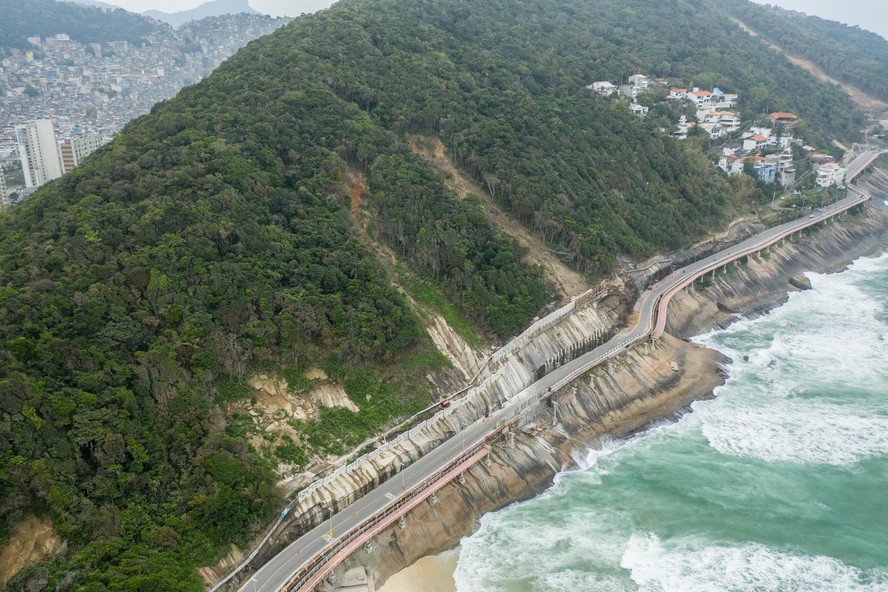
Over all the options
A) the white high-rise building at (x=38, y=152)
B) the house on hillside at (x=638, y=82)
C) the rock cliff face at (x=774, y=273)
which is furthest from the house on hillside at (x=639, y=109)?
the white high-rise building at (x=38, y=152)

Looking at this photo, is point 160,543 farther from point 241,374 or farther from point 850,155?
point 850,155

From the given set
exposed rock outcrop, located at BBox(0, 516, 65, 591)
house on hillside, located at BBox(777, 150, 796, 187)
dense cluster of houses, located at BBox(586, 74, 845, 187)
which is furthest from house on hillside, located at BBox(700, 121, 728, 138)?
exposed rock outcrop, located at BBox(0, 516, 65, 591)

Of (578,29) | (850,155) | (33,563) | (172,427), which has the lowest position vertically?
(33,563)

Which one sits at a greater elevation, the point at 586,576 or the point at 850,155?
the point at 850,155

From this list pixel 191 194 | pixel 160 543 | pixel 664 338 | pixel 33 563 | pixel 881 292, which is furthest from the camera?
pixel 881 292

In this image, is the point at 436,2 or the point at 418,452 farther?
the point at 436,2

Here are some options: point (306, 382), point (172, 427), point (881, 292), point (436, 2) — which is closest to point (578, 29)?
point (436, 2)

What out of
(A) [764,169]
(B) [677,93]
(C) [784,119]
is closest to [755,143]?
(A) [764,169]
